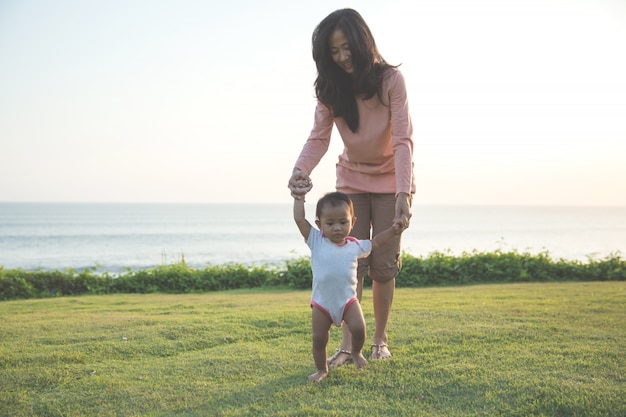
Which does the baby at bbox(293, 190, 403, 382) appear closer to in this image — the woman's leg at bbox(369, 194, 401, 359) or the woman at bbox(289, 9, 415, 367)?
the woman at bbox(289, 9, 415, 367)

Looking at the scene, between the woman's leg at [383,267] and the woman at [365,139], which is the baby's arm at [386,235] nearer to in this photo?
the woman at [365,139]

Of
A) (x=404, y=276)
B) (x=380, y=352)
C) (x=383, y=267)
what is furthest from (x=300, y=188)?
(x=404, y=276)

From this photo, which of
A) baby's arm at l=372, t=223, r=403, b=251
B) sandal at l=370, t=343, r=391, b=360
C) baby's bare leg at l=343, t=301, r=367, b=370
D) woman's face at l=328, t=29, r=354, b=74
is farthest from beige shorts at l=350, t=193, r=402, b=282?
woman's face at l=328, t=29, r=354, b=74

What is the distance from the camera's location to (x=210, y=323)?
5.33 m

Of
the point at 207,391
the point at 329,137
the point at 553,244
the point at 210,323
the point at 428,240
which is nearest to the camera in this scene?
the point at 207,391

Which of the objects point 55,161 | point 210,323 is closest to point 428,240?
point 55,161

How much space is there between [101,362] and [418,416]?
2507 millimetres

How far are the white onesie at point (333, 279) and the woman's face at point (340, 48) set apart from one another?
4.08ft

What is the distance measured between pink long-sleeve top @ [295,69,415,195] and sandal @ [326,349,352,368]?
1189 millimetres

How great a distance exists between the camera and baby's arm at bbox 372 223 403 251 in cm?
349

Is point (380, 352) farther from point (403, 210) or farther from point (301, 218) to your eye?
point (301, 218)

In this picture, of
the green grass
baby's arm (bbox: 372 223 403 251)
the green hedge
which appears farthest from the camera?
the green hedge

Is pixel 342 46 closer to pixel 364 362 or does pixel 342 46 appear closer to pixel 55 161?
pixel 364 362

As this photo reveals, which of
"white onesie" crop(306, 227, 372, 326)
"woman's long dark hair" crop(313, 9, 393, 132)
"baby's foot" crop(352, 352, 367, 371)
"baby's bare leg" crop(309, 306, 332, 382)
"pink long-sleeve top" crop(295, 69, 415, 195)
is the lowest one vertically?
"baby's foot" crop(352, 352, 367, 371)
